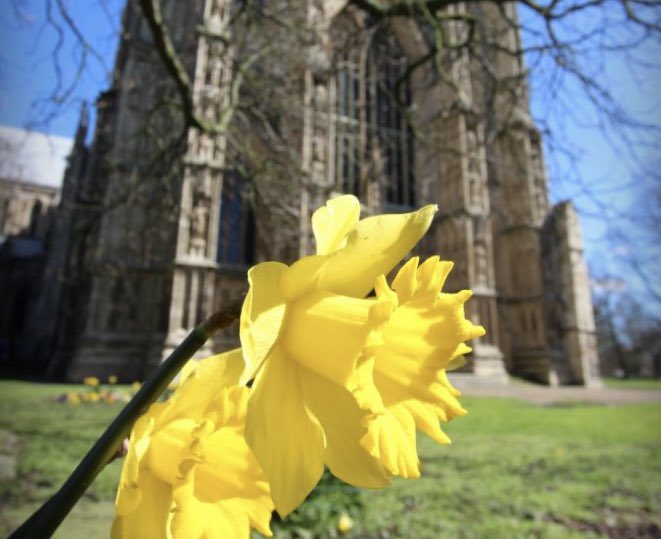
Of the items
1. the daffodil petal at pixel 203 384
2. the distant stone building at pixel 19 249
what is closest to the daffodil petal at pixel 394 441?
the daffodil petal at pixel 203 384

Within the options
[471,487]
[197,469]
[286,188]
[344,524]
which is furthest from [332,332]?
[286,188]

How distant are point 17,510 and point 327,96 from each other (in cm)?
848

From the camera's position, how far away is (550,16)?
3.74 meters

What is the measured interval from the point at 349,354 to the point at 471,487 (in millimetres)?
3117

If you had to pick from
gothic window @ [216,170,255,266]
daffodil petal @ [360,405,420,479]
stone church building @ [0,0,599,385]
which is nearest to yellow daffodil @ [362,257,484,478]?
daffodil petal @ [360,405,420,479]

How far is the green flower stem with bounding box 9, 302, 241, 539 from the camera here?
28cm

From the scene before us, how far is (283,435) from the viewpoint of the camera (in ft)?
1.01

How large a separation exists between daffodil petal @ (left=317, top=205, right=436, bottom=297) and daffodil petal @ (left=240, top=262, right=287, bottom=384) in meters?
0.04

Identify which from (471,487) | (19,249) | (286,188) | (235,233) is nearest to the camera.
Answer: (471,487)

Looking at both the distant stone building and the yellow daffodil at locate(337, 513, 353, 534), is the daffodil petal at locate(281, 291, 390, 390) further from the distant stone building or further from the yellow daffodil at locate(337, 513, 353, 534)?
the distant stone building

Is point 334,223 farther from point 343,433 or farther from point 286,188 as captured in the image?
point 286,188

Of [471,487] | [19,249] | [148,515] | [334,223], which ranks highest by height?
[19,249]

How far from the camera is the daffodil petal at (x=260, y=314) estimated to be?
273 mm

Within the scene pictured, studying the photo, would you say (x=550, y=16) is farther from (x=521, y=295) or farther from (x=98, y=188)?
(x=98, y=188)
